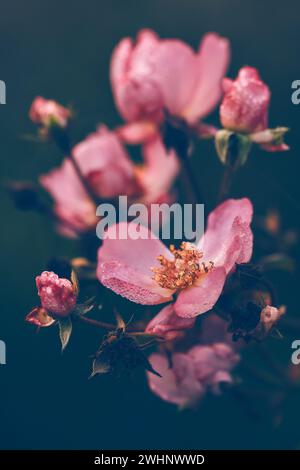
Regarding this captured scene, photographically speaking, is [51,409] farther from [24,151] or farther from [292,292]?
[24,151]

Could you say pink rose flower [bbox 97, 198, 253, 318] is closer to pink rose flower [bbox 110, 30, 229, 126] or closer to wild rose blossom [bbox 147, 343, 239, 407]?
wild rose blossom [bbox 147, 343, 239, 407]

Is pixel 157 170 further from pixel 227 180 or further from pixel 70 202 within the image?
pixel 227 180

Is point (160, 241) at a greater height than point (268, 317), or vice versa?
point (160, 241)

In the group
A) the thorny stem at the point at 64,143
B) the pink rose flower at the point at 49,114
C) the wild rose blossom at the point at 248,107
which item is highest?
the pink rose flower at the point at 49,114

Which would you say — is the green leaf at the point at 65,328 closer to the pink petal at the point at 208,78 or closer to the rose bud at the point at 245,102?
the rose bud at the point at 245,102

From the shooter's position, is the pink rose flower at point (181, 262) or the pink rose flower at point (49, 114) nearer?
the pink rose flower at point (181, 262)

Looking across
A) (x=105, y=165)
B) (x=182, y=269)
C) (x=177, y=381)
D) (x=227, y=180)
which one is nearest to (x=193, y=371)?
(x=177, y=381)

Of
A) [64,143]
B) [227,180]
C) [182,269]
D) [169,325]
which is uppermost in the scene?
[64,143]

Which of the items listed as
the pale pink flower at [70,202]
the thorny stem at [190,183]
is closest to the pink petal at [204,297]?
Answer: the thorny stem at [190,183]
